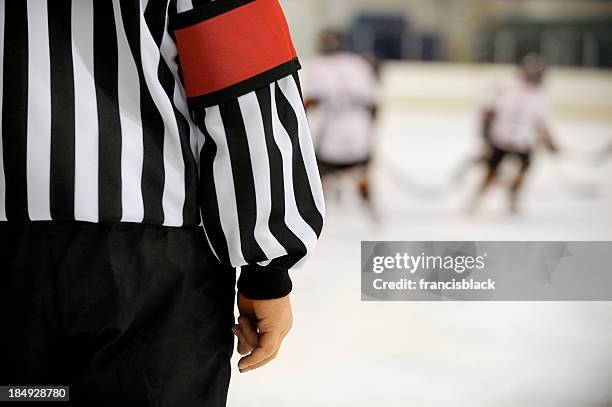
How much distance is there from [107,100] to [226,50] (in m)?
0.09

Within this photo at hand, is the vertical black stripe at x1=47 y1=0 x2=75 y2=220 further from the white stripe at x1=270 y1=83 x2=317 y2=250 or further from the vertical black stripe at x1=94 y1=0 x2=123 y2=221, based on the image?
the white stripe at x1=270 y1=83 x2=317 y2=250

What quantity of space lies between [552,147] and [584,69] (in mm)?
1817


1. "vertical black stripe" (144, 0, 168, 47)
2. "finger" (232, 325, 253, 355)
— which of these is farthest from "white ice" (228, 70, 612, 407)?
"vertical black stripe" (144, 0, 168, 47)

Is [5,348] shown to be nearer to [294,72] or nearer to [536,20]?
[294,72]

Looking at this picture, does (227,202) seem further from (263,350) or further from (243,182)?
(263,350)

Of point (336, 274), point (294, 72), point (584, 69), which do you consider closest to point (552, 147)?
point (584, 69)

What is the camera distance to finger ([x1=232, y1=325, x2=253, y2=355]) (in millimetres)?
651

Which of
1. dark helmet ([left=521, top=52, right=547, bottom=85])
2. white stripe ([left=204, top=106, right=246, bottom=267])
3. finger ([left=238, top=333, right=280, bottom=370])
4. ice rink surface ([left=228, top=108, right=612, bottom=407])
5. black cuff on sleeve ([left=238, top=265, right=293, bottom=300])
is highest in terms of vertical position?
white stripe ([left=204, top=106, right=246, bottom=267])

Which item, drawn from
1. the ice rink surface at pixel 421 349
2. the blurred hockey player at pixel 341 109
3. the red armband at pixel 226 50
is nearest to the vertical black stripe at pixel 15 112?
the red armband at pixel 226 50

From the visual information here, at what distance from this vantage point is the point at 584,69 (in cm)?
579

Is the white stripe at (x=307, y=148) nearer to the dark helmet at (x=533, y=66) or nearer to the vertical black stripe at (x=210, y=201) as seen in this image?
the vertical black stripe at (x=210, y=201)

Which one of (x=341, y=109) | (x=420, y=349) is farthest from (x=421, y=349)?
(x=341, y=109)

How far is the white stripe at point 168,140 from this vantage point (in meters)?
0.54

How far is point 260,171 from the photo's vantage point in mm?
569
